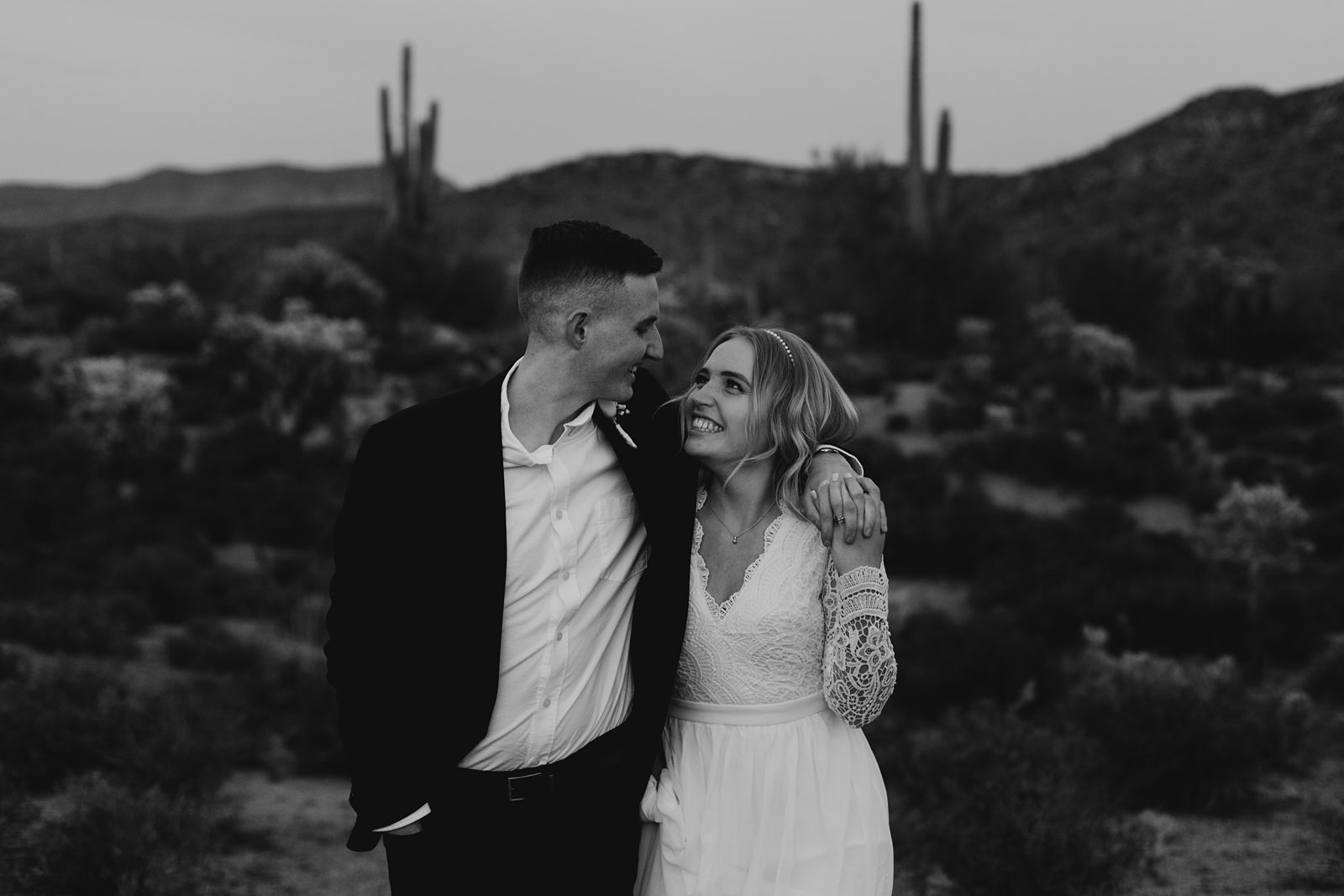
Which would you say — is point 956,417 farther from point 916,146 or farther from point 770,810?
point 770,810

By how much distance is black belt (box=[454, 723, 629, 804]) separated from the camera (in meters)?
2.67

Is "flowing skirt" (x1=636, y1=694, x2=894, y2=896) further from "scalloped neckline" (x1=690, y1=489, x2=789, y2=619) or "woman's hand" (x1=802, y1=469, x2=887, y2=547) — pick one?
"woman's hand" (x1=802, y1=469, x2=887, y2=547)

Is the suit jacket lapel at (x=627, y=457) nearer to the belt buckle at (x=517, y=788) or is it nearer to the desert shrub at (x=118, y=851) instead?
the belt buckle at (x=517, y=788)

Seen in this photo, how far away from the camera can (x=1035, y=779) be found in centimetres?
532

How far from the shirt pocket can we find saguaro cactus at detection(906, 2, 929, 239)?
69.2ft

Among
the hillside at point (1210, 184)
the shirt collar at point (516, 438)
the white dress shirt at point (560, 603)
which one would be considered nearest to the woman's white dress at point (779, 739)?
the white dress shirt at point (560, 603)

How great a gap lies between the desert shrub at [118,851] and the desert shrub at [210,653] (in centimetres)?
301

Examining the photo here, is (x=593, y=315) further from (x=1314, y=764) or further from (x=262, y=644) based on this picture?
(x=262, y=644)

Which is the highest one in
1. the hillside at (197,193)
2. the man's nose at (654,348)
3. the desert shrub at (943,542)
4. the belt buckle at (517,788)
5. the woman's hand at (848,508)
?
the hillside at (197,193)

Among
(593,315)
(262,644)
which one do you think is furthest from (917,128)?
(593,315)

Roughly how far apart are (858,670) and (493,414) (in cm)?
110

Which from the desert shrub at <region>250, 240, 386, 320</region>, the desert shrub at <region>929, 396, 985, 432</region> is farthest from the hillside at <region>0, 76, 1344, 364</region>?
the desert shrub at <region>929, 396, 985, 432</region>

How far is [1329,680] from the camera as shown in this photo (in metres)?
7.64

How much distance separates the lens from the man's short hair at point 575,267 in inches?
112
